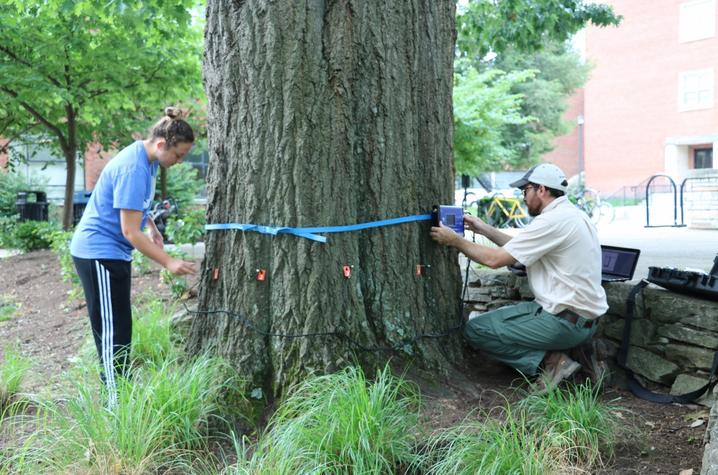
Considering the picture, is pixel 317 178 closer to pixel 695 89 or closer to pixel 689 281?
pixel 689 281

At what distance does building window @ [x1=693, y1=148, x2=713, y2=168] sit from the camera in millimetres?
31234

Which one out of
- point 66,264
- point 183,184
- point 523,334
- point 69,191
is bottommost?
point 523,334

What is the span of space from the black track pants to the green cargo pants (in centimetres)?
206

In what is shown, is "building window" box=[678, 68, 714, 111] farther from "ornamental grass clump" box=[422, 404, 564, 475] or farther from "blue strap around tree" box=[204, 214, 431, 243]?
"ornamental grass clump" box=[422, 404, 564, 475]

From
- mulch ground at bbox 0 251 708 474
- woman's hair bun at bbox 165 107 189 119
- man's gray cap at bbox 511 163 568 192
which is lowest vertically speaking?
mulch ground at bbox 0 251 708 474

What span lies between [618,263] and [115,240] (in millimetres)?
3292

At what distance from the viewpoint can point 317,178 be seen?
143 inches

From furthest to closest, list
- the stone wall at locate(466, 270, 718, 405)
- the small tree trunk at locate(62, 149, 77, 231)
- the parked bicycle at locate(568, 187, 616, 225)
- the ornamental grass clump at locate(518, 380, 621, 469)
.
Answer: the parked bicycle at locate(568, 187, 616, 225)
the small tree trunk at locate(62, 149, 77, 231)
the stone wall at locate(466, 270, 718, 405)
the ornamental grass clump at locate(518, 380, 621, 469)

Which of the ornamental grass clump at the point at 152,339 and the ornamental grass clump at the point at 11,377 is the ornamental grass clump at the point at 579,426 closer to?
the ornamental grass clump at the point at 152,339

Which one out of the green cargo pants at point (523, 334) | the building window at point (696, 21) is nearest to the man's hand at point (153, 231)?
the green cargo pants at point (523, 334)

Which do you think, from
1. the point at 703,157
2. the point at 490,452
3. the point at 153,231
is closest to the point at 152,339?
the point at 153,231

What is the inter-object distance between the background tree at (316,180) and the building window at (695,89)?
3105 centimetres

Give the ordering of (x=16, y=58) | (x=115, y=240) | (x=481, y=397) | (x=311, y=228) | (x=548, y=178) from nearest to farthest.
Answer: (x=311, y=228)
(x=481, y=397)
(x=115, y=240)
(x=548, y=178)
(x=16, y=58)

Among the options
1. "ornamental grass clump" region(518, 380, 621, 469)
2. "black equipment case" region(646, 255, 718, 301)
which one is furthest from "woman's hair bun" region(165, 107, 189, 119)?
"black equipment case" region(646, 255, 718, 301)
